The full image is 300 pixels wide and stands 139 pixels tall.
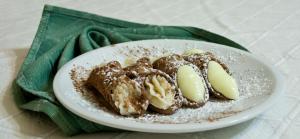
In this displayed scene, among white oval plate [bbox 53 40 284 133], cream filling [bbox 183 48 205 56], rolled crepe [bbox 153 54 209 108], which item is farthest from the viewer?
cream filling [bbox 183 48 205 56]

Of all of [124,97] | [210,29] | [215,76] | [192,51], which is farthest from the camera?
[210,29]

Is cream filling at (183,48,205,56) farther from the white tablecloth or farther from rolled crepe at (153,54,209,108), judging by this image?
the white tablecloth

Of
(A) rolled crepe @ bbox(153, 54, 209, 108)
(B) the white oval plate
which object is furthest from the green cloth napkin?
(A) rolled crepe @ bbox(153, 54, 209, 108)

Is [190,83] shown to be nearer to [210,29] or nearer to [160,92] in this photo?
[160,92]

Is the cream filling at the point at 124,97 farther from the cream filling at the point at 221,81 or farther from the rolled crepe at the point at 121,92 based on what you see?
the cream filling at the point at 221,81

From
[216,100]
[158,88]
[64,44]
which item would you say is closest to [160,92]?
[158,88]

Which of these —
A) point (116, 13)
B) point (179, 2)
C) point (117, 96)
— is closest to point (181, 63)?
point (117, 96)
